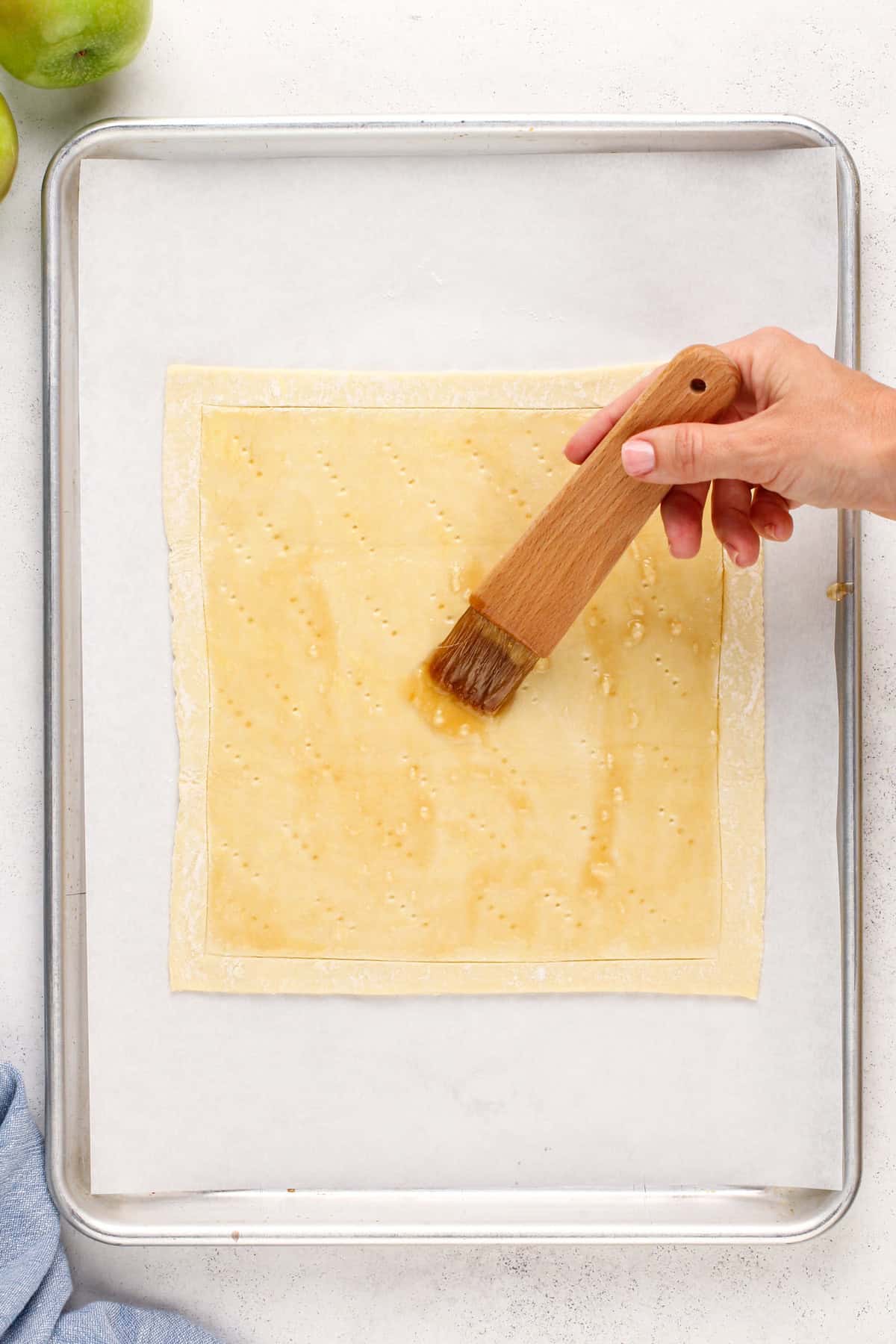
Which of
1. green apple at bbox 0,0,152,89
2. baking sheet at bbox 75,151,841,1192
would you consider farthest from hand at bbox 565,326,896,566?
green apple at bbox 0,0,152,89

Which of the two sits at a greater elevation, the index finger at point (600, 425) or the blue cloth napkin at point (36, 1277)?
the index finger at point (600, 425)

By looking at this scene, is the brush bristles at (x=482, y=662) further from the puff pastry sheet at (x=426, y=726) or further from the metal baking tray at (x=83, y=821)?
the metal baking tray at (x=83, y=821)

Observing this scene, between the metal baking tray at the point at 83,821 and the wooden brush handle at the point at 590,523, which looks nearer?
the wooden brush handle at the point at 590,523

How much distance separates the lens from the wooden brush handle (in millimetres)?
901

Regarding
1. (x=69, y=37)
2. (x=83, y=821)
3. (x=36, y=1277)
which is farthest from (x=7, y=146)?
(x=36, y=1277)

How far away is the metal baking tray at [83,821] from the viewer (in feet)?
3.39

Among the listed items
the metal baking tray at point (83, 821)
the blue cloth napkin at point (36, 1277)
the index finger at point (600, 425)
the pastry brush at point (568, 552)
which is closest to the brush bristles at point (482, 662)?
the pastry brush at point (568, 552)

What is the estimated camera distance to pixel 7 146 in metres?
1.01

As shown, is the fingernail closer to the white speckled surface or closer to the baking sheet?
Result: the baking sheet

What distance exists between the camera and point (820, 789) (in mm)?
1051

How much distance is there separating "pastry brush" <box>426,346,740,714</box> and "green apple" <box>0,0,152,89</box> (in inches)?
25.3

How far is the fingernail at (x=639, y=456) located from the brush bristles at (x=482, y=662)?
8.6 inches

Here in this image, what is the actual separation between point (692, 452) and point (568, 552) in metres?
0.16

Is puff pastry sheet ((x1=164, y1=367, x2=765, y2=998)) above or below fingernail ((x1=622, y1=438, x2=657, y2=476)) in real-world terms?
below
